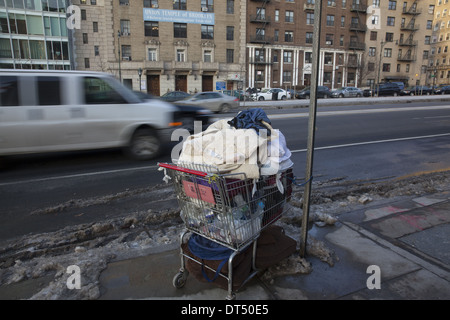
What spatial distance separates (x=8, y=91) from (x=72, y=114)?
1192mm

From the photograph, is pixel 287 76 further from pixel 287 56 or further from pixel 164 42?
pixel 164 42

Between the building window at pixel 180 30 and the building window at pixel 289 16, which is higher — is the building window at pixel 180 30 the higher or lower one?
the lower one

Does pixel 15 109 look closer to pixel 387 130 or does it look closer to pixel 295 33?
pixel 387 130

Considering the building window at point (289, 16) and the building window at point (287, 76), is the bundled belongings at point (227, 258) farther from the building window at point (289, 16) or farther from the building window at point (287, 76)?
the building window at point (289, 16)

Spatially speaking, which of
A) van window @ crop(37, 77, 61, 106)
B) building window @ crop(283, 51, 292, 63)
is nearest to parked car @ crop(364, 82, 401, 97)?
building window @ crop(283, 51, 292, 63)

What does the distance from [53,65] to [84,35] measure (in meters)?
6.34

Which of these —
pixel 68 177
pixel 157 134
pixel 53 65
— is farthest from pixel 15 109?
pixel 53 65

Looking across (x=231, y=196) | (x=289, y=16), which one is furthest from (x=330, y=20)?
(x=231, y=196)

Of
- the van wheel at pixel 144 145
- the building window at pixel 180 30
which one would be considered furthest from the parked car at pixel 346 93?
the van wheel at pixel 144 145

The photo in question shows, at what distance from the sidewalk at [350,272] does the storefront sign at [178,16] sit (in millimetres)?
47405

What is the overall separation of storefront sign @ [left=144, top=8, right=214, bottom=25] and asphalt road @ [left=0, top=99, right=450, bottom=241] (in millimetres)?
40542

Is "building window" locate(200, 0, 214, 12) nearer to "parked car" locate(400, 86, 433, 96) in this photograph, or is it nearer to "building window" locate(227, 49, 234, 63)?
"building window" locate(227, 49, 234, 63)

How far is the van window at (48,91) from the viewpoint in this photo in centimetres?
651

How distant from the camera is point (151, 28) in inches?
1793
